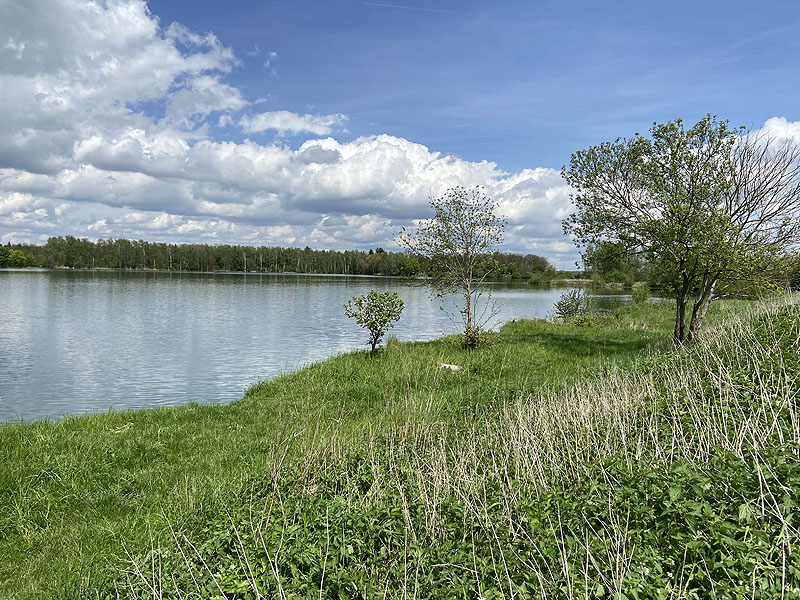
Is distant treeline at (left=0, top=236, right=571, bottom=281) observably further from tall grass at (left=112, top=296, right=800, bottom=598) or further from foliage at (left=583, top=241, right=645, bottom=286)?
tall grass at (left=112, top=296, right=800, bottom=598)

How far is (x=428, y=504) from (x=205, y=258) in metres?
168

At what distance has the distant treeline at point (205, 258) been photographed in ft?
461

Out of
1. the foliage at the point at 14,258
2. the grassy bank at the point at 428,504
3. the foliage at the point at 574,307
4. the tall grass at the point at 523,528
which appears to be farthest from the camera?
the foliage at the point at 14,258

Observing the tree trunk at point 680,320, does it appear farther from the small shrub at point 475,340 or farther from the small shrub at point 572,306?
the small shrub at point 572,306

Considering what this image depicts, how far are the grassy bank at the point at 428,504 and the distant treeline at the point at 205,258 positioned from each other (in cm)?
11932

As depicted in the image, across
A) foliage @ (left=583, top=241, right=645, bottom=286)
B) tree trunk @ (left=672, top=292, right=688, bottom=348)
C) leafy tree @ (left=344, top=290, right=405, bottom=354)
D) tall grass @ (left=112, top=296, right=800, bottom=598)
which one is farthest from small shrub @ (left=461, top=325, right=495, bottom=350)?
tall grass @ (left=112, top=296, right=800, bottom=598)

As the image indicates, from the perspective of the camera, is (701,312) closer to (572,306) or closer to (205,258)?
(572,306)

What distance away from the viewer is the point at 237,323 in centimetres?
3122

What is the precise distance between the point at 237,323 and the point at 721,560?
3049 cm

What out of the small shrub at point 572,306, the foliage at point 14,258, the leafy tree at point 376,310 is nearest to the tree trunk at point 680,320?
the leafy tree at point 376,310

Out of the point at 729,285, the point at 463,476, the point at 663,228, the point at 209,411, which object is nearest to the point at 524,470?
the point at 463,476

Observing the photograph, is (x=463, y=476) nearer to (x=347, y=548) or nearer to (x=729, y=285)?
(x=347, y=548)

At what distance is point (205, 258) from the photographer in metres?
160

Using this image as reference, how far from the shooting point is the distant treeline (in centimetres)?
14038
